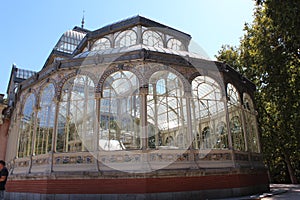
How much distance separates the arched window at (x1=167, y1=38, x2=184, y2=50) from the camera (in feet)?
52.5

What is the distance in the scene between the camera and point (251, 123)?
1560cm

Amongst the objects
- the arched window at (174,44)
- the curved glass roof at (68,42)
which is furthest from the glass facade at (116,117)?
the curved glass roof at (68,42)

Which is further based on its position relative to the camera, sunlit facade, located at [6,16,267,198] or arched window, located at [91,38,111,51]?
arched window, located at [91,38,111,51]

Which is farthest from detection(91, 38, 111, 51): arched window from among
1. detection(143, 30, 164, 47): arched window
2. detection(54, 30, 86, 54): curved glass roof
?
detection(54, 30, 86, 54): curved glass roof

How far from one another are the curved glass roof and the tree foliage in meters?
14.2

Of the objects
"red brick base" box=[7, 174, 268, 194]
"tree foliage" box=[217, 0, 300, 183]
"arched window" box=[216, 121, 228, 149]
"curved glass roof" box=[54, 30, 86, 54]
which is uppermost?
"curved glass roof" box=[54, 30, 86, 54]

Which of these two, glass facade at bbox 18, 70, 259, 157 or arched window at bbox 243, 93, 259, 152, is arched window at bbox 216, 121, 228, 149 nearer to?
glass facade at bbox 18, 70, 259, 157

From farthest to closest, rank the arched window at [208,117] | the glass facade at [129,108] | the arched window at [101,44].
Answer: the arched window at [101,44] → the arched window at [208,117] → the glass facade at [129,108]

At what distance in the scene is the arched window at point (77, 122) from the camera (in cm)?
1236

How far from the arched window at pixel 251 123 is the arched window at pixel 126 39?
7550 mm

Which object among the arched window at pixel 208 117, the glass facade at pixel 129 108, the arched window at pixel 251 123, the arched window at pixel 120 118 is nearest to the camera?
the glass facade at pixel 129 108

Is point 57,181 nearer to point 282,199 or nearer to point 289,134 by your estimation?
point 282,199

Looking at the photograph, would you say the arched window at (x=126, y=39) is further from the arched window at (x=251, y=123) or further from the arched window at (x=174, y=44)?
the arched window at (x=251, y=123)

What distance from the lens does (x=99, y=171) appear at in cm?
1041
